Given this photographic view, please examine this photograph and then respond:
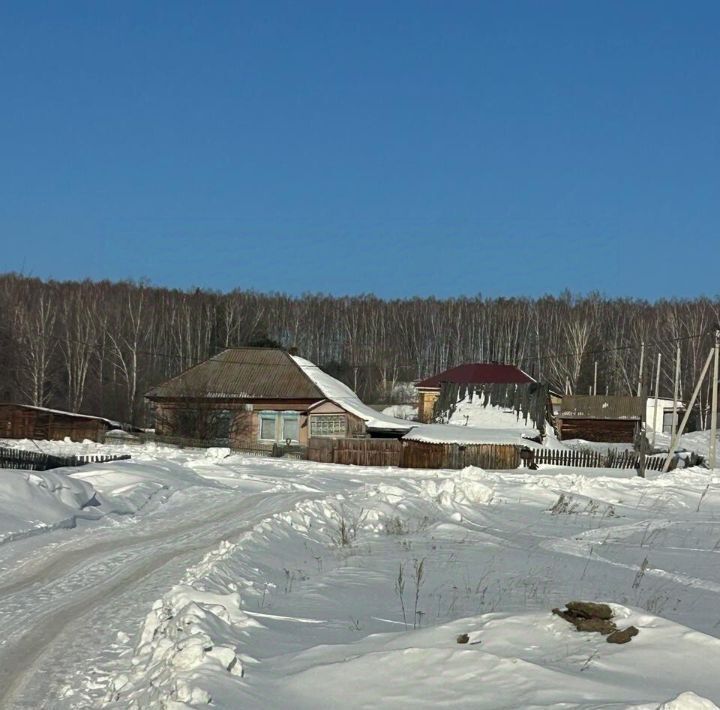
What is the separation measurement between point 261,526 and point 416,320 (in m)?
95.0

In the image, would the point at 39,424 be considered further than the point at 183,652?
Yes

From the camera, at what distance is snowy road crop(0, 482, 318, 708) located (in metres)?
7.82

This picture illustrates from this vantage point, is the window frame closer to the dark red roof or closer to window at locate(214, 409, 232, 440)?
window at locate(214, 409, 232, 440)

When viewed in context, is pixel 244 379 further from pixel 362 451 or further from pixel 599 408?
pixel 599 408

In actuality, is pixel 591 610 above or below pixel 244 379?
below

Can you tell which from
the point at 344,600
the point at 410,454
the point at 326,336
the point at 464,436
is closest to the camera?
the point at 344,600

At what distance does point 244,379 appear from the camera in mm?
57812

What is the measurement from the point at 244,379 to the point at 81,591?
4677 centimetres

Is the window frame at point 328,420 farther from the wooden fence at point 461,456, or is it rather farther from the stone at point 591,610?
the stone at point 591,610

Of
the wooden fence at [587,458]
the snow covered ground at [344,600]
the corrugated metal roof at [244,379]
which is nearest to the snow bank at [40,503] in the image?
the snow covered ground at [344,600]

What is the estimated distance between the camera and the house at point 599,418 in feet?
234

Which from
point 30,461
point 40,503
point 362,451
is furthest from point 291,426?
point 40,503

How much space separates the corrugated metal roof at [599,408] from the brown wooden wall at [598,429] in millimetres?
416

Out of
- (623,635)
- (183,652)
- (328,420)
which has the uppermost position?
(328,420)
